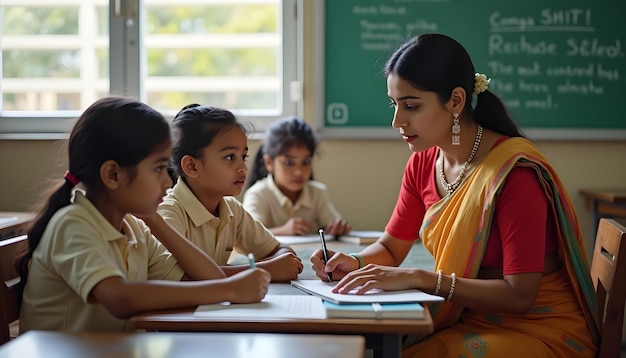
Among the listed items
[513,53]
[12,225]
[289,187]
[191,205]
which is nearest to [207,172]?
[191,205]

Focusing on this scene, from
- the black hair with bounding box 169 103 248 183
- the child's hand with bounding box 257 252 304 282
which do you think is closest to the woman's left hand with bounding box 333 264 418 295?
the child's hand with bounding box 257 252 304 282

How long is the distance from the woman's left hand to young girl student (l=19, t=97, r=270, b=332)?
16 cm

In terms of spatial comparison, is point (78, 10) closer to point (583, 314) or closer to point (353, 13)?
point (353, 13)

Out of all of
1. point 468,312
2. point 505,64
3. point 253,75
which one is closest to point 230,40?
point 253,75

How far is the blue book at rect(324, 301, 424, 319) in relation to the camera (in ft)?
4.44

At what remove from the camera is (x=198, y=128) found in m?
2.02

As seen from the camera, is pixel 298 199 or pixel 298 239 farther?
pixel 298 199

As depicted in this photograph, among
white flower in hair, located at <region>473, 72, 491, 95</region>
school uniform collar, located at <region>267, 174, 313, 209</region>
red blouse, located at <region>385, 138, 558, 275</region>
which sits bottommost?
school uniform collar, located at <region>267, 174, 313, 209</region>

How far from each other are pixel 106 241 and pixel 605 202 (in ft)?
9.12

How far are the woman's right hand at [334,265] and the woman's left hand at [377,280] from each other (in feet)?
0.55

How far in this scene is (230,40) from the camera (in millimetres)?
4020

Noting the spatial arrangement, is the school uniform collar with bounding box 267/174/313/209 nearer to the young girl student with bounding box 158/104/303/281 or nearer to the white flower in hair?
the young girl student with bounding box 158/104/303/281

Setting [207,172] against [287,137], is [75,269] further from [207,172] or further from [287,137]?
[287,137]

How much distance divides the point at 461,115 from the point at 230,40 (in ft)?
7.57
